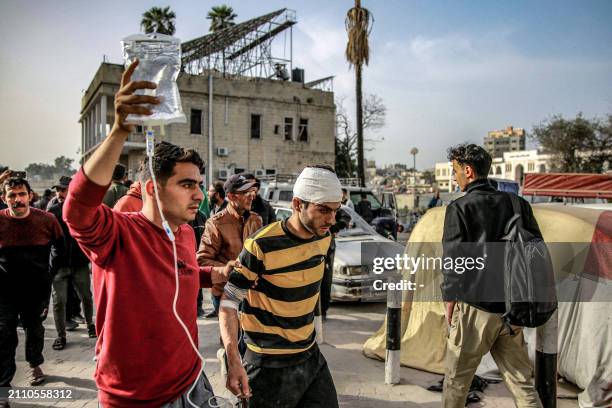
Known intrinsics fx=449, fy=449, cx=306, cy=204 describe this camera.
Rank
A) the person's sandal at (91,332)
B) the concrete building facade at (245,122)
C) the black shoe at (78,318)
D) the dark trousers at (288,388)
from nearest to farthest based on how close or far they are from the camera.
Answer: the dark trousers at (288,388)
the person's sandal at (91,332)
the black shoe at (78,318)
the concrete building facade at (245,122)

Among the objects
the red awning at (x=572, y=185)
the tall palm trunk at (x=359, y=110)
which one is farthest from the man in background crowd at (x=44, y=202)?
the red awning at (x=572, y=185)

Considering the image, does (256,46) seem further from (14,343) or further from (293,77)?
(14,343)

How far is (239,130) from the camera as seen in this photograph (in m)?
30.8

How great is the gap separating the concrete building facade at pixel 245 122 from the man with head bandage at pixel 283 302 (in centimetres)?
2570

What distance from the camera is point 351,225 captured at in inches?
374

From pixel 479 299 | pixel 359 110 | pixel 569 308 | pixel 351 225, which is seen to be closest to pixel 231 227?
pixel 479 299

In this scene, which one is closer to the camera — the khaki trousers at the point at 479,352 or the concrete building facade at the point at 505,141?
the khaki trousers at the point at 479,352

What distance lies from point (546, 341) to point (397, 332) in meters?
1.49

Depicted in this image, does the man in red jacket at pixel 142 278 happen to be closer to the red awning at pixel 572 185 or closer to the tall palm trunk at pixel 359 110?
the red awning at pixel 572 185

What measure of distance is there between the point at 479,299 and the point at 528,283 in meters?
0.37

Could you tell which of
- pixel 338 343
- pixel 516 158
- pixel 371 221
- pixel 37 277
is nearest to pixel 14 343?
pixel 37 277

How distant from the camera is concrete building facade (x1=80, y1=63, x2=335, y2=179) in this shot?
28531 mm

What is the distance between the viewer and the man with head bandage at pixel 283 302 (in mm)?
2516

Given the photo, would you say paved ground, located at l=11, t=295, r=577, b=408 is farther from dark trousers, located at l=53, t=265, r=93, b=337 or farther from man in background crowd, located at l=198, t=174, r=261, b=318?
man in background crowd, located at l=198, t=174, r=261, b=318
